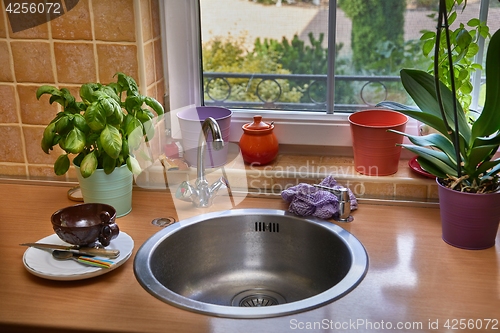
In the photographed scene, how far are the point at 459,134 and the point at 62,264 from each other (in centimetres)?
88

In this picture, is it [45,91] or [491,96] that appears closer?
[491,96]

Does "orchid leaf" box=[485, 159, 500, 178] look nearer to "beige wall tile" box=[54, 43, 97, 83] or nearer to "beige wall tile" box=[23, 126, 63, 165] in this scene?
"beige wall tile" box=[54, 43, 97, 83]

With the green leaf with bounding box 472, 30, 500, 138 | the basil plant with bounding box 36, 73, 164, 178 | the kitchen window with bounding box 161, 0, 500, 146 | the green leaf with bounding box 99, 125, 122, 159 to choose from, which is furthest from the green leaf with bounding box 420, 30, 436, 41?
the green leaf with bounding box 99, 125, 122, 159

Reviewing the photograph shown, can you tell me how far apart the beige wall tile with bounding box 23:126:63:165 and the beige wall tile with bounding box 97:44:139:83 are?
27 cm

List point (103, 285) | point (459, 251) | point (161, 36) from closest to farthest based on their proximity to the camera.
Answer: point (103, 285), point (459, 251), point (161, 36)

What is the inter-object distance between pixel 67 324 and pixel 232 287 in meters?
0.49

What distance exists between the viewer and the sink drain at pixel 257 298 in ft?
4.50

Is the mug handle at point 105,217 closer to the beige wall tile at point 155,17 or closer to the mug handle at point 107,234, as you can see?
the mug handle at point 107,234

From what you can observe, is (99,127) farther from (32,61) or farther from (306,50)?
(306,50)

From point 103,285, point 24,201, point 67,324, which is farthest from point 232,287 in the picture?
point 24,201

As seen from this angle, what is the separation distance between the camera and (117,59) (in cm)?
155

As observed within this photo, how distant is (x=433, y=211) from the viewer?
1461 millimetres

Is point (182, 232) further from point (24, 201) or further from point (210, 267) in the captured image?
point (24, 201)

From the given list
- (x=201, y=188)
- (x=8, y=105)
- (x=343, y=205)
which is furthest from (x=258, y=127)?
(x=8, y=105)
